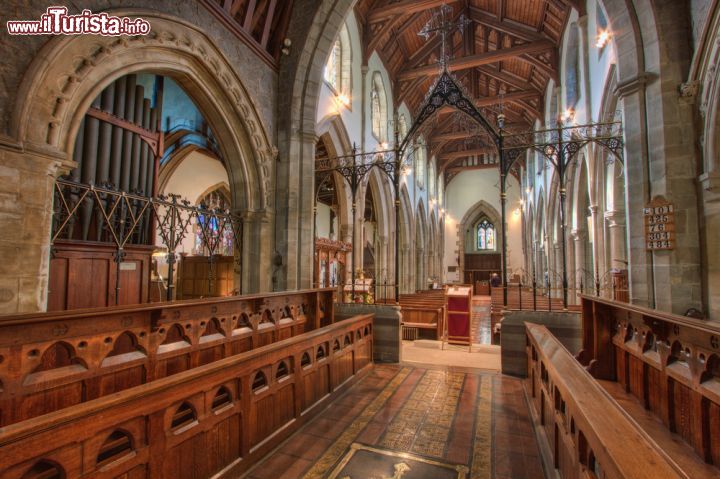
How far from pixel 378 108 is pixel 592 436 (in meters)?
12.1

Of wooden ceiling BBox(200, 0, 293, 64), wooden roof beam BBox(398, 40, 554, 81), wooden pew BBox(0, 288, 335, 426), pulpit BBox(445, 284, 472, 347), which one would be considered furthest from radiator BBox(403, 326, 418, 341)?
wooden roof beam BBox(398, 40, 554, 81)

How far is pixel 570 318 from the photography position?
4.32 m

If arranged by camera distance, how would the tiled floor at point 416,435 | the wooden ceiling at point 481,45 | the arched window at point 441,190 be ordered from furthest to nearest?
the arched window at point 441,190
the wooden ceiling at point 481,45
the tiled floor at point 416,435

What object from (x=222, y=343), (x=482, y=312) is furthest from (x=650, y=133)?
(x=482, y=312)

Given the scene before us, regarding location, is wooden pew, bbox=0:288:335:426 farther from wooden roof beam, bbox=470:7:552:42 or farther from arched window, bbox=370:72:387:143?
wooden roof beam, bbox=470:7:552:42

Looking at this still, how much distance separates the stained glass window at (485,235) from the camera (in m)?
22.8

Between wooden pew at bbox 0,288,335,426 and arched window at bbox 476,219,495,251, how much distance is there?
2125 cm

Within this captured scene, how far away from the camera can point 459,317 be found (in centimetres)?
591

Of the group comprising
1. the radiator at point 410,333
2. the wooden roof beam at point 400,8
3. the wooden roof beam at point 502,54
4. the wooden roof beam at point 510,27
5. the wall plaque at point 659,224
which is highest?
the wooden roof beam at point 510,27

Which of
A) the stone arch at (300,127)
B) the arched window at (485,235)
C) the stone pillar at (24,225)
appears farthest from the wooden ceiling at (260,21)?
the arched window at (485,235)

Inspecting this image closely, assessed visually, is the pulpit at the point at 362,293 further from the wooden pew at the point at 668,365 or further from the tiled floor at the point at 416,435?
the wooden pew at the point at 668,365

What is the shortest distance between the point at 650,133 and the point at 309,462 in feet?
17.0

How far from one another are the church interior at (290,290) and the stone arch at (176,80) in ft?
0.08

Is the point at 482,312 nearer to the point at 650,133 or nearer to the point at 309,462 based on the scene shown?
the point at 650,133
